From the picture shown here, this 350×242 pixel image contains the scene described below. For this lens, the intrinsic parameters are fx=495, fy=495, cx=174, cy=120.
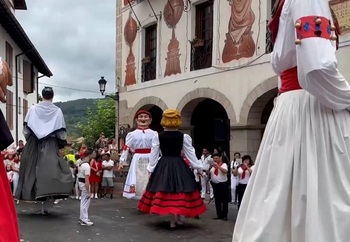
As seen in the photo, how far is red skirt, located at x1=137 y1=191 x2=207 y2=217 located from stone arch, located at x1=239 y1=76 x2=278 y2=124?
597 cm

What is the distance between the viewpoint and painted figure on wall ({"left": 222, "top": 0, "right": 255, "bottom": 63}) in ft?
44.7

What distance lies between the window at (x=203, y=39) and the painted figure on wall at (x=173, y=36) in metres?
0.80

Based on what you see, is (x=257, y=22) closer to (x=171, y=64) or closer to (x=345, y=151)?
(x=171, y=64)

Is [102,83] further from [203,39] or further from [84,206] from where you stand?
[84,206]

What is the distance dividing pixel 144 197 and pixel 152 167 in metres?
0.49

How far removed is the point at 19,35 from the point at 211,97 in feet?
44.4

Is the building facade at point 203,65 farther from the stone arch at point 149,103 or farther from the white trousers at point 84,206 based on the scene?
the white trousers at point 84,206

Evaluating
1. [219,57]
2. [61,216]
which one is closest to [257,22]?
[219,57]

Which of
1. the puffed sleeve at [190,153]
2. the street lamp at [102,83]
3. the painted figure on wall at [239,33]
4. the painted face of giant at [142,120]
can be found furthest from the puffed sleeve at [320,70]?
the street lamp at [102,83]

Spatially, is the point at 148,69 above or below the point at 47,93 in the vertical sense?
above

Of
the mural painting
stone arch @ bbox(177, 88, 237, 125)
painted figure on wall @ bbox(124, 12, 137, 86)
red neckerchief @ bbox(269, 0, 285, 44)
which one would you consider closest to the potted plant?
stone arch @ bbox(177, 88, 237, 125)

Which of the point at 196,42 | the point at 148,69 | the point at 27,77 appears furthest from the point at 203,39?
the point at 27,77

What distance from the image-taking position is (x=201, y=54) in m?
16.0

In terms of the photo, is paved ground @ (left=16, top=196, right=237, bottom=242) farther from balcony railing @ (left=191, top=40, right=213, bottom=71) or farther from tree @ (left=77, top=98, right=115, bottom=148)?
tree @ (left=77, top=98, right=115, bottom=148)
